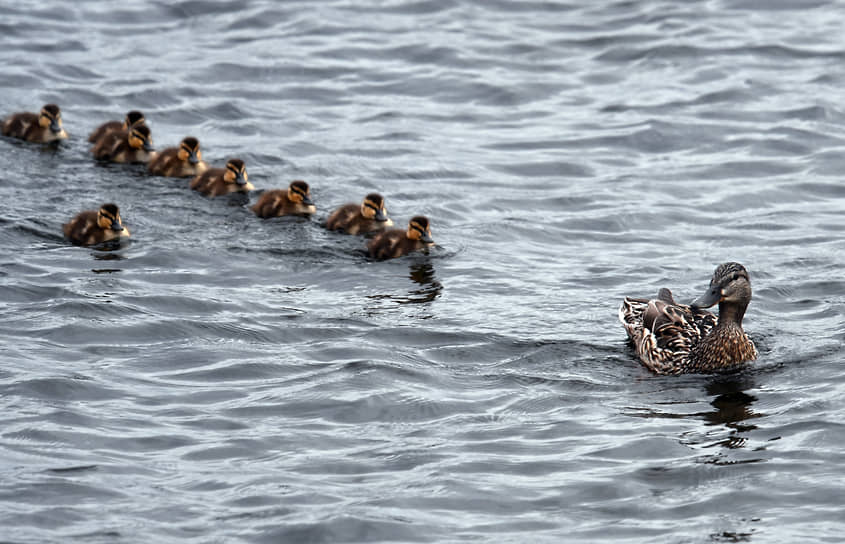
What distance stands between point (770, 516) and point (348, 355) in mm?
2666

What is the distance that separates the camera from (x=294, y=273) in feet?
29.9

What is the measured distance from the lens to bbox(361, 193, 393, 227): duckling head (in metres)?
9.80

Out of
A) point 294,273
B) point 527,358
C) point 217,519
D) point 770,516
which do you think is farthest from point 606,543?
point 294,273

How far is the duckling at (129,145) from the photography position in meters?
11.1

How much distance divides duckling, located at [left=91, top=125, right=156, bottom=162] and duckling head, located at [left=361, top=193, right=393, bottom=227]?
2.27 metres

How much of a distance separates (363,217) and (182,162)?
1856 millimetres

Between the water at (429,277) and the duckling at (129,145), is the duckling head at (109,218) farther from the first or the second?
the duckling at (129,145)

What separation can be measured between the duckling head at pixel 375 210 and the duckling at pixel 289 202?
1.58 ft

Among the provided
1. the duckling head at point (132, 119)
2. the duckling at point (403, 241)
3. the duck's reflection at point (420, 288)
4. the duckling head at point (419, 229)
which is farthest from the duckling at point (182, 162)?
the duck's reflection at point (420, 288)

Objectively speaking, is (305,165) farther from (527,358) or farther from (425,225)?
Answer: (527,358)

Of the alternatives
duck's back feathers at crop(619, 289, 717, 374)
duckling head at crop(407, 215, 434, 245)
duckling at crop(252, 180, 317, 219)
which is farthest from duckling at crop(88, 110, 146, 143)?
duck's back feathers at crop(619, 289, 717, 374)

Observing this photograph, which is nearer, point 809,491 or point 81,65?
point 809,491

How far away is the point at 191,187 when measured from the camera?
10.7 m

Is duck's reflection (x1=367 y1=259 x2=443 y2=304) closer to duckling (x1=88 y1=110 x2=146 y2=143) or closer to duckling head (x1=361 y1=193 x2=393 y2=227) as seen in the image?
duckling head (x1=361 y1=193 x2=393 y2=227)
